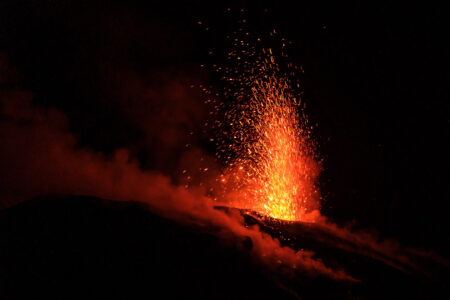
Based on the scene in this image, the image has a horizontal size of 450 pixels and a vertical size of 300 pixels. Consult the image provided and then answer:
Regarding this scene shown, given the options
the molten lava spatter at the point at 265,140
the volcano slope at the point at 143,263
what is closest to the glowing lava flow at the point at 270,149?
the molten lava spatter at the point at 265,140

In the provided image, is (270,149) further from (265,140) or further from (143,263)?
(143,263)

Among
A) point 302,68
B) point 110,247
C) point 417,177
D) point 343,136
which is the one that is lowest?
point 110,247

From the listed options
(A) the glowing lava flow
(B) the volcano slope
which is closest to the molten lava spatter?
(A) the glowing lava flow

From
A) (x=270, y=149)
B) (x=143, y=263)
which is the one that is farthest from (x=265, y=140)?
(x=143, y=263)

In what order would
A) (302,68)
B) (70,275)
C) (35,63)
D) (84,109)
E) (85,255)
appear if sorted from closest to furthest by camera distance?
(70,275) → (85,255) → (35,63) → (84,109) → (302,68)

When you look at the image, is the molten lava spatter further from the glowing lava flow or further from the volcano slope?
the volcano slope

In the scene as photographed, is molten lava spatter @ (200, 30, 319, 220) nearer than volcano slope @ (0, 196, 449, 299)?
No

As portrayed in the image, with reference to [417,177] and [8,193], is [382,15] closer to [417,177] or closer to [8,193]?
[417,177]

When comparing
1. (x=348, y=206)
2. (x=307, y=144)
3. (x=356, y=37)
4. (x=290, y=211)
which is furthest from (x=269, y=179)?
(x=356, y=37)
